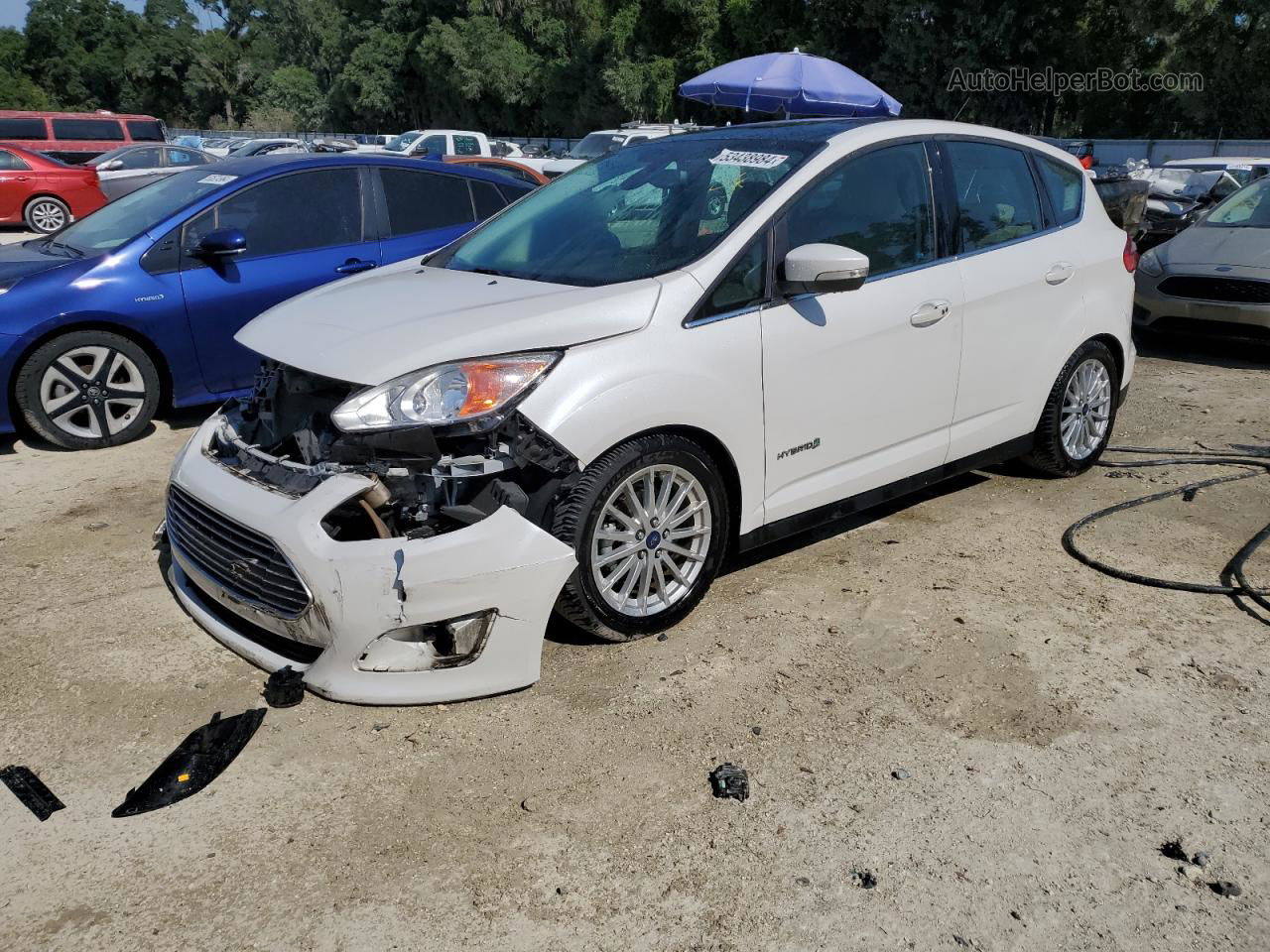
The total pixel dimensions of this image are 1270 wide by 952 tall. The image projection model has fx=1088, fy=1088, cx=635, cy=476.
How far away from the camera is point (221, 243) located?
5.98 metres

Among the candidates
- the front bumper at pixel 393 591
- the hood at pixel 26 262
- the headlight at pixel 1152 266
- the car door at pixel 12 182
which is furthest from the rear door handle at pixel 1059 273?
the car door at pixel 12 182

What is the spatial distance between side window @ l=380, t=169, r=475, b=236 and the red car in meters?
13.4

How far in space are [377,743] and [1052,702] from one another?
84.7 inches

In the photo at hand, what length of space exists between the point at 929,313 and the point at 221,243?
385cm

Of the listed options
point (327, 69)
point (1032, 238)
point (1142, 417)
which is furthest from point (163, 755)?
point (327, 69)

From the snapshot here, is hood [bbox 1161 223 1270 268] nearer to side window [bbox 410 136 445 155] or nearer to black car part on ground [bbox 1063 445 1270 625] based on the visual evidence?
black car part on ground [bbox 1063 445 1270 625]

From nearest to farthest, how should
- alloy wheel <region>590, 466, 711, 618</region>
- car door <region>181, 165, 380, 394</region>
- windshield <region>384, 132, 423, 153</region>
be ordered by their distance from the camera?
1. alloy wheel <region>590, 466, 711, 618</region>
2. car door <region>181, 165, 380, 394</region>
3. windshield <region>384, 132, 423, 153</region>

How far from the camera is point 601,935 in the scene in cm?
255

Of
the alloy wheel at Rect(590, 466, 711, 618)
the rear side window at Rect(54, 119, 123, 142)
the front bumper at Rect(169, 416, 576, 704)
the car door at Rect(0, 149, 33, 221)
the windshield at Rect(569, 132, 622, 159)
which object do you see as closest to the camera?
the front bumper at Rect(169, 416, 576, 704)

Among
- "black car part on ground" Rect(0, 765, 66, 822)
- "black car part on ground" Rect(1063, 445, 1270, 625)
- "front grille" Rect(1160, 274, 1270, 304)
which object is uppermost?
"front grille" Rect(1160, 274, 1270, 304)

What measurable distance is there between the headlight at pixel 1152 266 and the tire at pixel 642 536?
20.9 ft

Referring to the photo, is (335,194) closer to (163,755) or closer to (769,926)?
(163,755)

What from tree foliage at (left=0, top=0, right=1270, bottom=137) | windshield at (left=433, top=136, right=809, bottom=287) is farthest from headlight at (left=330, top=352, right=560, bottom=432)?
tree foliage at (left=0, top=0, right=1270, bottom=137)

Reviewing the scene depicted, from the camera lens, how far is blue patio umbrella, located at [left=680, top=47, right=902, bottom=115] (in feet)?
46.7
